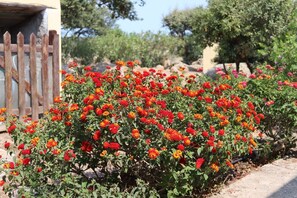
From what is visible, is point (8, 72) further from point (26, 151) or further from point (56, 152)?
point (56, 152)

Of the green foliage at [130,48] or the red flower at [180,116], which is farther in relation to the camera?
the green foliage at [130,48]

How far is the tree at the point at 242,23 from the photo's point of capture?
1288 cm

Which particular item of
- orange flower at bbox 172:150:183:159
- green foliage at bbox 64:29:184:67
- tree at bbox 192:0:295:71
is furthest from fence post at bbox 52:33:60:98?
green foliage at bbox 64:29:184:67

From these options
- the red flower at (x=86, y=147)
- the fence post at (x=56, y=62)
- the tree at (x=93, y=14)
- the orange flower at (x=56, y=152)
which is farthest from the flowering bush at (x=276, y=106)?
the tree at (x=93, y=14)

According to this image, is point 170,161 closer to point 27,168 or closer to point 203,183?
point 203,183

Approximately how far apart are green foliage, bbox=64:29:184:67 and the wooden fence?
16413mm

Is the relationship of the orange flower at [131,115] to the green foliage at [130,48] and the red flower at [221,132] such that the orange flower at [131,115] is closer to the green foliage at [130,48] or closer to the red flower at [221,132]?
the red flower at [221,132]

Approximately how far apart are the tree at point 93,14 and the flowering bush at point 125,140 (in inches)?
570

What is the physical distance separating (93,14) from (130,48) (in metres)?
Result: 8.11

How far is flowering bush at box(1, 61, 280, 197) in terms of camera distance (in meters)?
3.53

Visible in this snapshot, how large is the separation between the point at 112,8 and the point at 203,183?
16.2 meters

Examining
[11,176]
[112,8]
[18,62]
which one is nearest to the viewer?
[11,176]

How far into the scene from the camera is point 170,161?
3588 mm

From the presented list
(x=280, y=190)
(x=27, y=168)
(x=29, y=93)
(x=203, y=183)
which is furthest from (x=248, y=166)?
(x=29, y=93)
